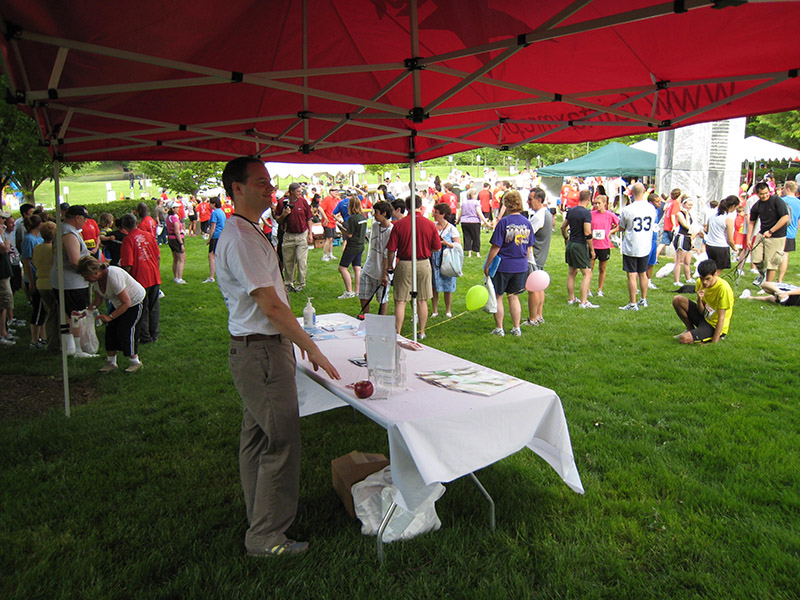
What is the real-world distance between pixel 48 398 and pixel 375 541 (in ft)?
13.8

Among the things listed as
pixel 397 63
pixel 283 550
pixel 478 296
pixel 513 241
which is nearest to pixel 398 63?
pixel 397 63

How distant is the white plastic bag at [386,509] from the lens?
10.1 ft

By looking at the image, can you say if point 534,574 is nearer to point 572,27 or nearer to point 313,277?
point 572,27

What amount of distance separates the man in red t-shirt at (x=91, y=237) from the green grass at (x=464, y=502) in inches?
149

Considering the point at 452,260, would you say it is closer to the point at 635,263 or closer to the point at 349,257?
the point at 349,257

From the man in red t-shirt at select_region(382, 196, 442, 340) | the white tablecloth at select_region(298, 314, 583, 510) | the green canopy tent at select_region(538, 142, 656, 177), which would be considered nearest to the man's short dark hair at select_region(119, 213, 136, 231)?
the man in red t-shirt at select_region(382, 196, 442, 340)

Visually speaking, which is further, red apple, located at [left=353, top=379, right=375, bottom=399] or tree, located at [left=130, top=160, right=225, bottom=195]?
tree, located at [left=130, top=160, right=225, bottom=195]

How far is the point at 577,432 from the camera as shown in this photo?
14.7 ft

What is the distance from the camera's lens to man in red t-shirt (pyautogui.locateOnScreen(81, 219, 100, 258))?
30.1 feet

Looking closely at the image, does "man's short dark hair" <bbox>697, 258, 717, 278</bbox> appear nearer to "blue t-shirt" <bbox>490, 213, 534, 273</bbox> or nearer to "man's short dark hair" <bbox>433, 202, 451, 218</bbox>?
"blue t-shirt" <bbox>490, 213, 534, 273</bbox>

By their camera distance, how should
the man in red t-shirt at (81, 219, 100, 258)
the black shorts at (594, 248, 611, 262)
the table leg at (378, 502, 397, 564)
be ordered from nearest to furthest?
1. the table leg at (378, 502, 397, 564)
2. the man in red t-shirt at (81, 219, 100, 258)
3. the black shorts at (594, 248, 611, 262)

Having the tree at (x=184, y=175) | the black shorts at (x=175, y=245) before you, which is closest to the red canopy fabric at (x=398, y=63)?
the black shorts at (x=175, y=245)

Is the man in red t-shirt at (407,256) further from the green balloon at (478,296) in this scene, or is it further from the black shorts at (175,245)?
the black shorts at (175,245)

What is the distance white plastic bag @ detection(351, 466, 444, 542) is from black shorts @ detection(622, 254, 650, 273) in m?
6.72
